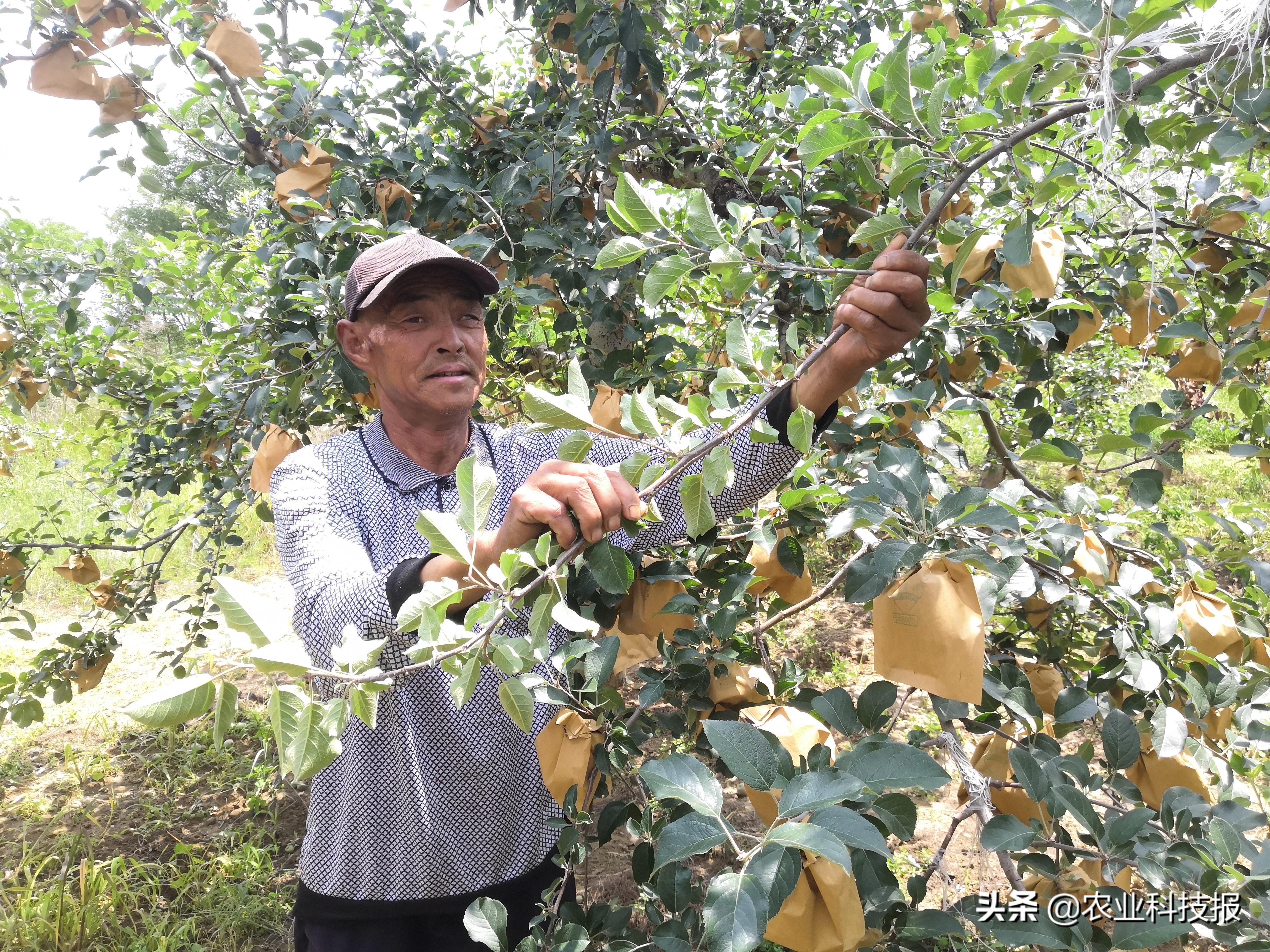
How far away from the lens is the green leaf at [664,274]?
76cm

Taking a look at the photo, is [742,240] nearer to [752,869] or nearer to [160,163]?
[752,869]

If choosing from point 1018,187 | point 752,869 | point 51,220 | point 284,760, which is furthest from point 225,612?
point 51,220

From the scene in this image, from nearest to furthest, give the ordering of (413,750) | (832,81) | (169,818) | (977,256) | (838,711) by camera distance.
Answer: (832,81) < (838,711) < (977,256) < (413,750) < (169,818)

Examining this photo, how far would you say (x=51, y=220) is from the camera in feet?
8.96

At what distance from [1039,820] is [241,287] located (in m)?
2.60

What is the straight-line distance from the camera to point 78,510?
5.80 m

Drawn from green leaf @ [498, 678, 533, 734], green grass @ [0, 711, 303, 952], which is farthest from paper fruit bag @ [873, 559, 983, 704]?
green grass @ [0, 711, 303, 952]

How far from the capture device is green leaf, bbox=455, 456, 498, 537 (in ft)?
2.14

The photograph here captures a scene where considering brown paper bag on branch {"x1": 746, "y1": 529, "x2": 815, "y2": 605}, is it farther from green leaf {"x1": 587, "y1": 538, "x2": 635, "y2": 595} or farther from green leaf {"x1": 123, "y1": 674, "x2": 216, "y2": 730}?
green leaf {"x1": 123, "y1": 674, "x2": 216, "y2": 730}

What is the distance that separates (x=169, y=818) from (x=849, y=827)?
3.01 meters

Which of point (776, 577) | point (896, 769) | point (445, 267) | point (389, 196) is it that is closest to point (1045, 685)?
point (776, 577)

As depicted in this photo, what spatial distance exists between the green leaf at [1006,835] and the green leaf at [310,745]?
1.91 feet

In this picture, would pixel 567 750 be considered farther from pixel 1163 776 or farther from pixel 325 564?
pixel 1163 776

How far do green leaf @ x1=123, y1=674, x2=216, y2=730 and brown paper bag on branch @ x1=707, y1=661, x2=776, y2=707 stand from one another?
0.56 metres
